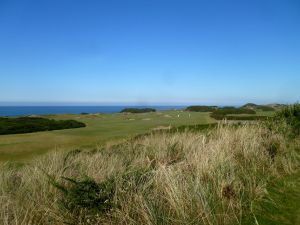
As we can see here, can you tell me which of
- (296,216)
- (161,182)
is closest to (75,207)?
(161,182)

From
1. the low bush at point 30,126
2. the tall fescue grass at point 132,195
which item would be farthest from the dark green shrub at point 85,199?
the low bush at point 30,126

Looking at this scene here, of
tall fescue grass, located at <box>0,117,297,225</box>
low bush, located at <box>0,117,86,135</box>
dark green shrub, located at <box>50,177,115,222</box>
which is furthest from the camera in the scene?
low bush, located at <box>0,117,86,135</box>

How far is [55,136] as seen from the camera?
1700 centimetres

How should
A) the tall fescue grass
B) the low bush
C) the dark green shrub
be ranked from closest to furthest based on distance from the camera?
the tall fescue grass < the dark green shrub < the low bush

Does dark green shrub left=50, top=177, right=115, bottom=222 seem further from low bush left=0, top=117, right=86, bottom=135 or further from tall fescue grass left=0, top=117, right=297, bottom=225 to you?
low bush left=0, top=117, right=86, bottom=135

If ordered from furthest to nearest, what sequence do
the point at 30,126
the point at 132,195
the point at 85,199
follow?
the point at 30,126 → the point at 132,195 → the point at 85,199

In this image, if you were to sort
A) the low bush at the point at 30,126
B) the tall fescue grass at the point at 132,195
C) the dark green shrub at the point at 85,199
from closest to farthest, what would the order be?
the tall fescue grass at the point at 132,195
the dark green shrub at the point at 85,199
the low bush at the point at 30,126

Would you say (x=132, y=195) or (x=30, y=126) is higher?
(x=30, y=126)

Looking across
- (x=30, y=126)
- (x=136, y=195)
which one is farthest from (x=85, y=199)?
(x=30, y=126)

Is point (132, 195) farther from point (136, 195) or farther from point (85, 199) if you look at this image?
point (85, 199)

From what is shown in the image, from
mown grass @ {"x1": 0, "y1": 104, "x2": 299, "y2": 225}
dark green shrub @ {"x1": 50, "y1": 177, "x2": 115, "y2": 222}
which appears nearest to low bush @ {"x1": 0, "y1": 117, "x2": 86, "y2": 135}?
mown grass @ {"x1": 0, "y1": 104, "x2": 299, "y2": 225}

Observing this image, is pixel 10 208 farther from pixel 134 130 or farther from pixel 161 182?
pixel 134 130

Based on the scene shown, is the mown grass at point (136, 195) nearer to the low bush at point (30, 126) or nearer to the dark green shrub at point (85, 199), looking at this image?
the dark green shrub at point (85, 199)

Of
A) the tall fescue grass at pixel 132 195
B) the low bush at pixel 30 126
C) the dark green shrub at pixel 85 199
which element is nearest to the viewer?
the tall fescue grass at pixel 132 195
